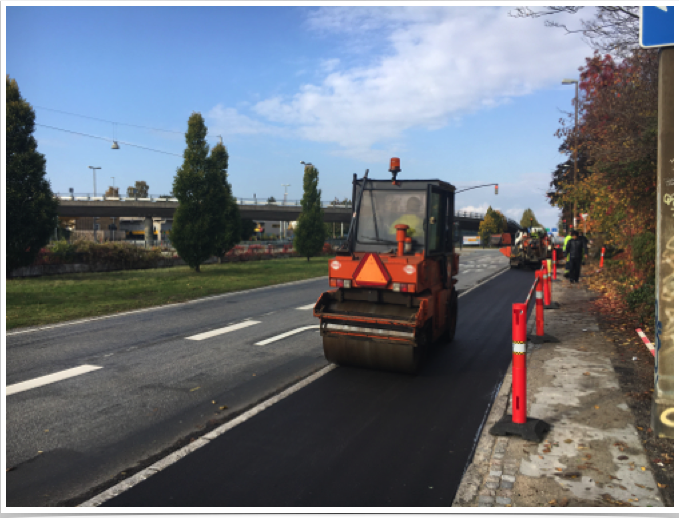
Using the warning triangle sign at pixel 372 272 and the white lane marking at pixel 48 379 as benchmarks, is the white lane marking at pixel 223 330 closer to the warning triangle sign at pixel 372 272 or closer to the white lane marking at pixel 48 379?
the white lane marking at pixel 48 379

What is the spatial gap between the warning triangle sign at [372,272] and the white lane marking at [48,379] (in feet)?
13.6

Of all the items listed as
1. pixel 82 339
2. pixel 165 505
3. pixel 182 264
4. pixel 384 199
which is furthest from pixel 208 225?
pixel 165 505

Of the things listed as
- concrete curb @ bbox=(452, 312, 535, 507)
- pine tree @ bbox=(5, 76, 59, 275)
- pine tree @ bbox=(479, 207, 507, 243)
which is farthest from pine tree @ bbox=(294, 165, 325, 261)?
pine tree @ bbox=(479, 207, 507, 243)

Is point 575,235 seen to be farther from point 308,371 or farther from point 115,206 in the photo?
point 115,206

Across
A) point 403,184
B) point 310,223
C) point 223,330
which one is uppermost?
point 310,223

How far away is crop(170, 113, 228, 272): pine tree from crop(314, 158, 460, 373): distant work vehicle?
58.2ft

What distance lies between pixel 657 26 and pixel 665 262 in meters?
2.24

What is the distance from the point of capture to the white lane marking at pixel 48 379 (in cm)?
638

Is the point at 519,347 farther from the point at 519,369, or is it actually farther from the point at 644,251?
the point at 644,251

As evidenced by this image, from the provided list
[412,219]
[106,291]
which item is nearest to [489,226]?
[106,291]

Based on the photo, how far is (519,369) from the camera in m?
5.19

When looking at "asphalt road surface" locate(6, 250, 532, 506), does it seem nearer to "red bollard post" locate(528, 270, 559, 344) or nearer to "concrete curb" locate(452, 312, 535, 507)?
"concrete curb" locate(452, 312, 535, 507)

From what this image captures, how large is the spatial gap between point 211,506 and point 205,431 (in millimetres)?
1443

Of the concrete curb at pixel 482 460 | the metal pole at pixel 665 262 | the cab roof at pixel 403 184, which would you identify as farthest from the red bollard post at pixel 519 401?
the cab roof at pixel 403 184
